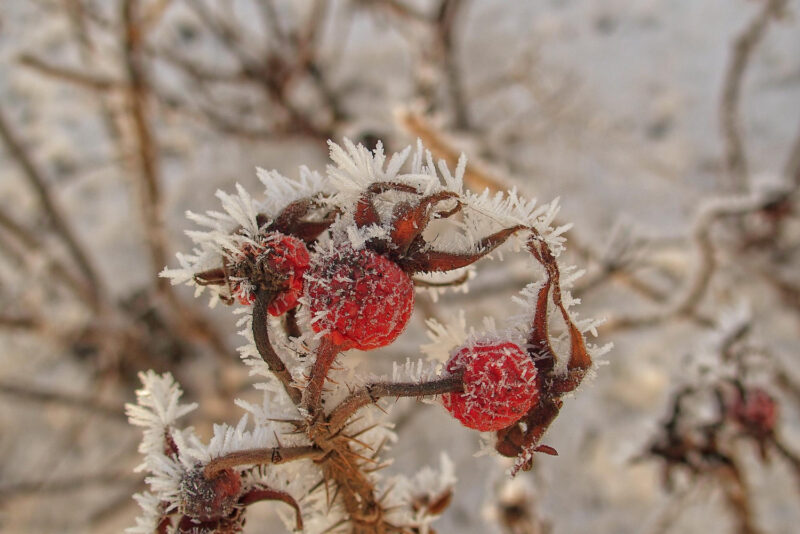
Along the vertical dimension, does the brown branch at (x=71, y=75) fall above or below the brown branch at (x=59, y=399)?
above

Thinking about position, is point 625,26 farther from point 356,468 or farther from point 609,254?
point 356,468

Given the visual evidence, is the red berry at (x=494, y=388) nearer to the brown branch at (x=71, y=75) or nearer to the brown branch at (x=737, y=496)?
the brown branch at (x=737, y=496)

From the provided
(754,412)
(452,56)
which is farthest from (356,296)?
(452,56)

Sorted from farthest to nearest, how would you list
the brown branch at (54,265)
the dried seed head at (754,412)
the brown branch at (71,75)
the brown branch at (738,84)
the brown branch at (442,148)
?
the brown branch at (54,265) → the brown branch at (738,84) → the brown branch at (71,75) → the brown branch at (442,148) → the dried seed head at (754,412)

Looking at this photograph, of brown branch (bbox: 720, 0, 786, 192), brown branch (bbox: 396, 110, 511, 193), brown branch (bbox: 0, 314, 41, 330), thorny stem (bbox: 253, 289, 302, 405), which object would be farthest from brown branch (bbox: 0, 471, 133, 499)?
brown branch (bbox: 720, 0, 786, 192)

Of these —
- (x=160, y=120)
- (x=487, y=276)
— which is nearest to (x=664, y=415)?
(x=487, y=276)

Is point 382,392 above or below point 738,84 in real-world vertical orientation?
below

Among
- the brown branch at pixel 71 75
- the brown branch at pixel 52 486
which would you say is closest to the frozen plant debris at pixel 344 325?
the brown branch at pixel 71 75

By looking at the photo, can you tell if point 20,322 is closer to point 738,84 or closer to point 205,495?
point 205,495
